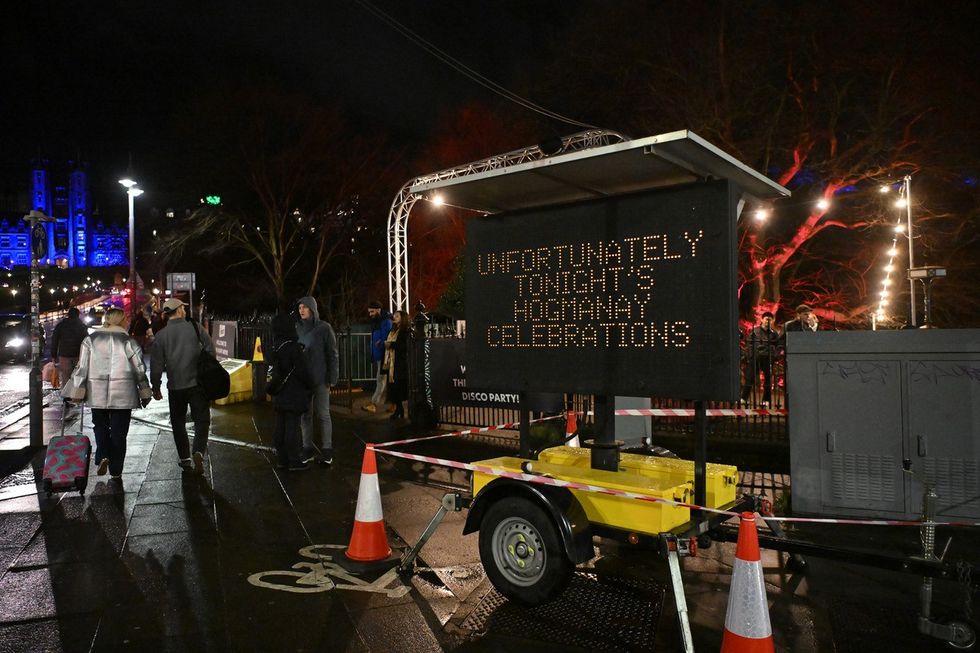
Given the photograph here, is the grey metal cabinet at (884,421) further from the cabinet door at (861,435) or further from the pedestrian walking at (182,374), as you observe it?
the pedestrian walking at (182,374)

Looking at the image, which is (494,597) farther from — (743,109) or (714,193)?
(743,109)

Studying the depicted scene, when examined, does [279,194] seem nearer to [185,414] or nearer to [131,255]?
[131,255]

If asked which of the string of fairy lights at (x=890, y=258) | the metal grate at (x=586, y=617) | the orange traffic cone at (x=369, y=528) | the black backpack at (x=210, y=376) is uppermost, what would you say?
the string of fairy lights at (x=890, y=258)

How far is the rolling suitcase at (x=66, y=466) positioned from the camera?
23.3ft

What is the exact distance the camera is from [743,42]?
69.2 ft

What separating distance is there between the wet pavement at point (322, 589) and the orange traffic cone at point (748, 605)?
637mm

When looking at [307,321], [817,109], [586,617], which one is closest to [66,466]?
[307,321]

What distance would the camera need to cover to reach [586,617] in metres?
4.36

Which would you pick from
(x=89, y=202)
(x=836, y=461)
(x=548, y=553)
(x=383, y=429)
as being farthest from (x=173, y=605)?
(x=89, y=202)

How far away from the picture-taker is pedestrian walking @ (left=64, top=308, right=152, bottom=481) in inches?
307

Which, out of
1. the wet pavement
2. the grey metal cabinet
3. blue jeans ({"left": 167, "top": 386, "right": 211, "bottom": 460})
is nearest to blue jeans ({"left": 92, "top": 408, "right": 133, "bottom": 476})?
blue jeans ({"left": 167, "top": 386, "right": 211, "bottom": 460})

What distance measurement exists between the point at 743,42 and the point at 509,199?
764 inches

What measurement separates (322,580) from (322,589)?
0.17m

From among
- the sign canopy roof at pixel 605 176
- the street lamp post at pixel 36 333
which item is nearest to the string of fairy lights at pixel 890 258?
the sign canopy roof at pixel 605 176
